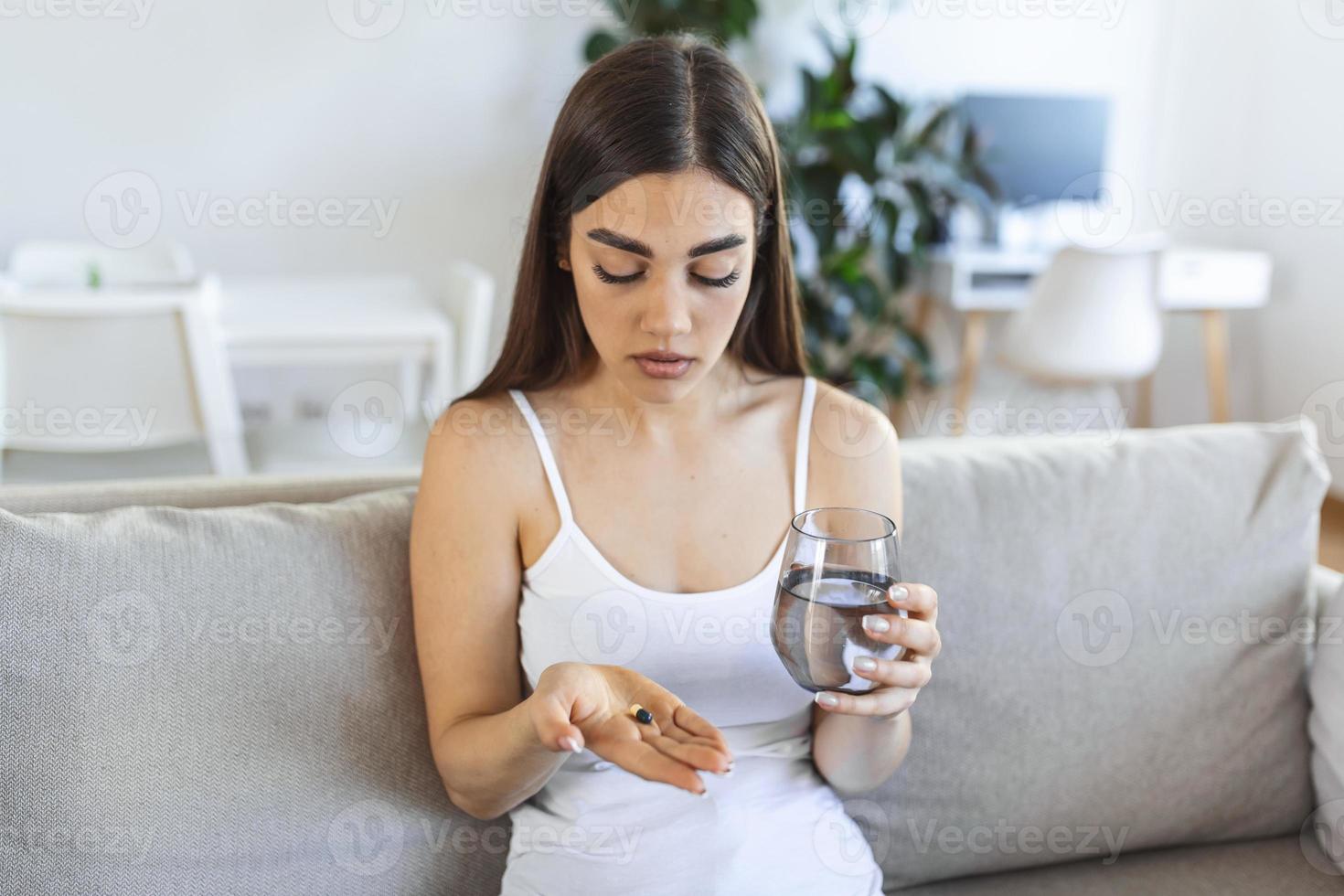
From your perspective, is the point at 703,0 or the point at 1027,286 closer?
the point at 703,0

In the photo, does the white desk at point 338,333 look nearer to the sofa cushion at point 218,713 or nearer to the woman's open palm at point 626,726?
the sofa cushion at point 218,713

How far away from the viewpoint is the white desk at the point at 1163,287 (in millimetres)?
3648

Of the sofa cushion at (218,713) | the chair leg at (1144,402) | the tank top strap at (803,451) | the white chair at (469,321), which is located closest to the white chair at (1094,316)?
the chair leg at (1144,402)

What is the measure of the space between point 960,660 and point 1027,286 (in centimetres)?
310

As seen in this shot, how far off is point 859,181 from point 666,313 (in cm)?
300

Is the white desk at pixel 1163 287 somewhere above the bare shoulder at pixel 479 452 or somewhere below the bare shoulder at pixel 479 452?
below

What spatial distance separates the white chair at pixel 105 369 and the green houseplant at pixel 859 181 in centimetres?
177

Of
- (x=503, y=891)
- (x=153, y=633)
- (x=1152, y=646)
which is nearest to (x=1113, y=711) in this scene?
(x=1152, y=646)

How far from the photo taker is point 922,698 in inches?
49.2

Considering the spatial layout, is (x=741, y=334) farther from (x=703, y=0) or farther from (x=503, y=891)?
(x=703, y=0)

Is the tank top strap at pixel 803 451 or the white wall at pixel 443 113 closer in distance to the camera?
the tank top strap at pixel 803 451

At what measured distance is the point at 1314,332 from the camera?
377cm

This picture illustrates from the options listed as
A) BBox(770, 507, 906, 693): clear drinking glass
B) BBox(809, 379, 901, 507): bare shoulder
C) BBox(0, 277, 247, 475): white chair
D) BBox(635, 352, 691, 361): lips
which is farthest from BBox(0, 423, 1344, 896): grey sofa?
BBox(0, 277, 247, 475): white chair

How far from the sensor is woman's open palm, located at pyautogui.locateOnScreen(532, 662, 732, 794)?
2.59 ft
